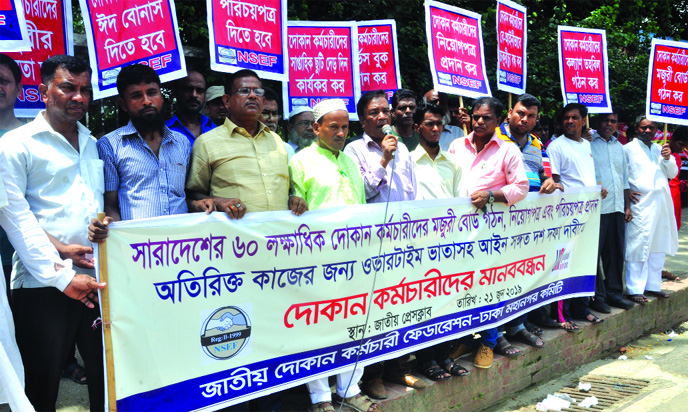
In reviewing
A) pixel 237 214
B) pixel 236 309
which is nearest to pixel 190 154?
pixel 237 214

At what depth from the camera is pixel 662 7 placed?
13008 millimetres

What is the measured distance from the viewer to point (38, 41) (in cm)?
409

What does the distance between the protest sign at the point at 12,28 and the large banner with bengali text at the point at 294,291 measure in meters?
1.61

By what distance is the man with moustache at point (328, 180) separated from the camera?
139 inches

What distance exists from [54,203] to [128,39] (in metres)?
1.79

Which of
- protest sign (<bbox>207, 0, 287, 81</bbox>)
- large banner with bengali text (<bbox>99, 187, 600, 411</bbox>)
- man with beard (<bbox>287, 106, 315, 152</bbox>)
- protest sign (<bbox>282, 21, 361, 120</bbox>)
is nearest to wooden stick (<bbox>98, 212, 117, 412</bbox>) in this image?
large banner with bengali text (<bbox>99, 187, 600, 411</bbox>)

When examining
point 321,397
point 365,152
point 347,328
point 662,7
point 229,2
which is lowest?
point 321,397

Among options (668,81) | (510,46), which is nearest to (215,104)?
(510,46)

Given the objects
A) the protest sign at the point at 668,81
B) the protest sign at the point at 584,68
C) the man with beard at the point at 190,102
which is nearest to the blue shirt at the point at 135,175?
the man with beard at the point at 190,102

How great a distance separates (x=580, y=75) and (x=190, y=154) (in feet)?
15.3

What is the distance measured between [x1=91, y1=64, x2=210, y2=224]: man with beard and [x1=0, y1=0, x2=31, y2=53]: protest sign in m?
0.87

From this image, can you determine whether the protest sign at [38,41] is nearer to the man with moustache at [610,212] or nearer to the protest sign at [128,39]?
the protest sign at [128,39]

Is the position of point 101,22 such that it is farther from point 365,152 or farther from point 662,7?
point 662,7

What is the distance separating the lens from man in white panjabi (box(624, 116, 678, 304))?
6289mm
